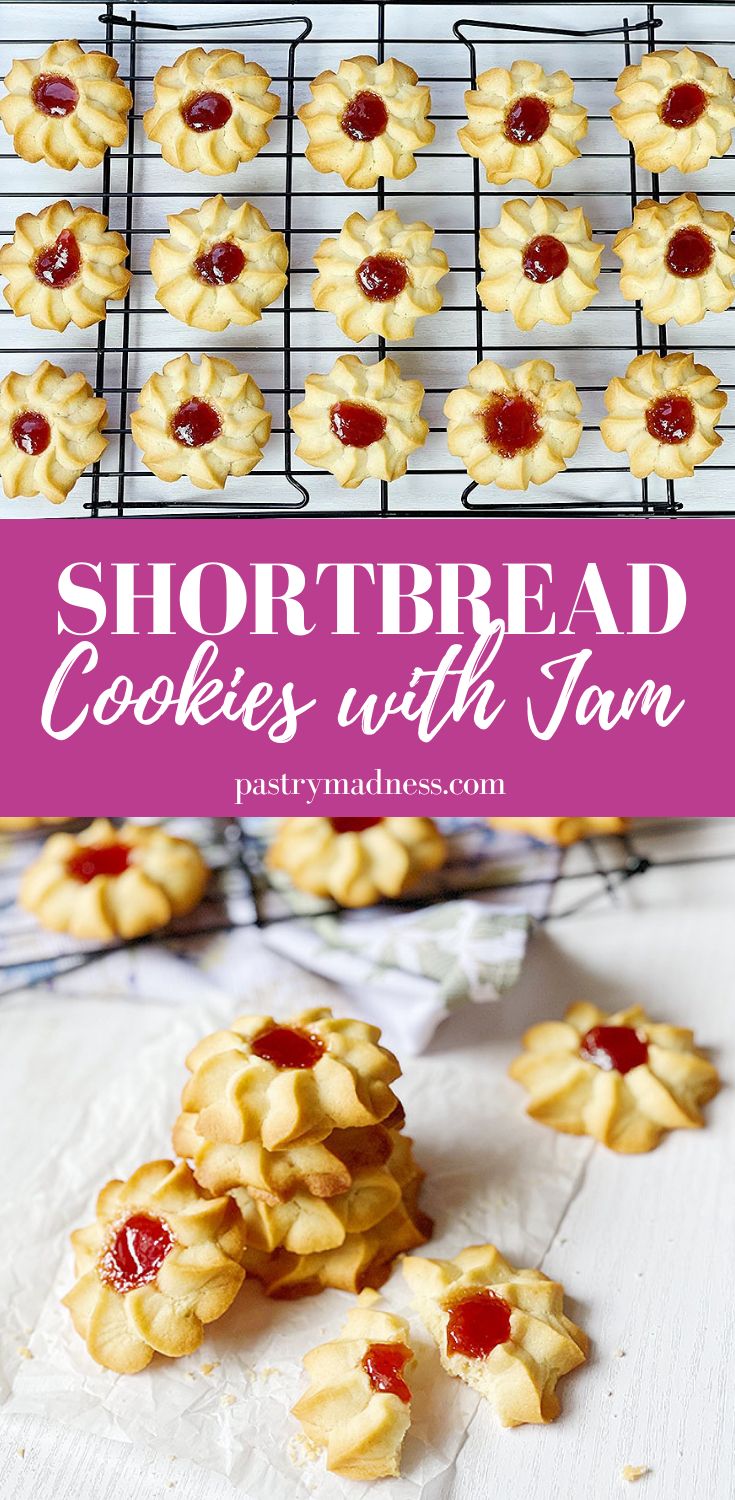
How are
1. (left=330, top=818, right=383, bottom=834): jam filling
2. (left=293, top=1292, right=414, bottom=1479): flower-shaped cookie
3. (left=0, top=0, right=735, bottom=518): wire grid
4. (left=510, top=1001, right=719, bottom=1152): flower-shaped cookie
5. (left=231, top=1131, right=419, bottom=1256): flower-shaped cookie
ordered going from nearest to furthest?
(left=293, top=1292, right=414, bottom=1479): flower-shaped cookie < (left=231, top=1131, right=419, bottom=1256): flower-shaped cookie < (left=510, top=1001, right=719, bottom=1152): flower-shaped cookie < (left=0, top=0, right=735, bottom=518): wire grid < (left=330, top=818, right=383, bottom=834): jam filling

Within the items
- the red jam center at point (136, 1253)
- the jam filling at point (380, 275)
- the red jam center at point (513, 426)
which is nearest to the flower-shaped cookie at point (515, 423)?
the red jam center at point (513, 426)

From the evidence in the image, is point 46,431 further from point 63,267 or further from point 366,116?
point 366,116

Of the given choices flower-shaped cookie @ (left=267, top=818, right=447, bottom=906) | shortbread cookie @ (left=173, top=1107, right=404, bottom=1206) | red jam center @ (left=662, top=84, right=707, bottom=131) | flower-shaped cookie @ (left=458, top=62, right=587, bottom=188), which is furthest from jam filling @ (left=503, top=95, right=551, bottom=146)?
shortbread cookie @ (left=173, top=1107, right=404, bottom=1206)

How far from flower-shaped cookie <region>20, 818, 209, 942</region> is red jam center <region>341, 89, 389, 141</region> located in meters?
0.71

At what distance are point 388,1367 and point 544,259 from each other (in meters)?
0.94

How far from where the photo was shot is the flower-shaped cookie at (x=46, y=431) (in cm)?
117

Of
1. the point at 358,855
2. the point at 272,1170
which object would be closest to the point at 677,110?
the point at 358,855

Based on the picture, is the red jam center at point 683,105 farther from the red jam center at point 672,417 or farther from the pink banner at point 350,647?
the pink banner at point 350,647

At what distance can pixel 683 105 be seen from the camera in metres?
1.18

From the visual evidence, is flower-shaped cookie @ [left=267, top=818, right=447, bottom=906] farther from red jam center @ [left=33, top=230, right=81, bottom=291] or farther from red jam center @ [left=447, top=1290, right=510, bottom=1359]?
red jam center @ [left=33, top=230, right=81, bottom=291]

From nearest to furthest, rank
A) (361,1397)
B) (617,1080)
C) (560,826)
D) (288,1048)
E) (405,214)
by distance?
(361,1397) < (288,1048) < (617,1080) < (405,214) < (560,826)

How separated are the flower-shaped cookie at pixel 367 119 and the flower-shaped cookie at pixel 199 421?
0.22 m

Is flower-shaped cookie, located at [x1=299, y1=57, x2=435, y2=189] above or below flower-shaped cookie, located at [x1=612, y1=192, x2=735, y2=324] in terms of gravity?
above

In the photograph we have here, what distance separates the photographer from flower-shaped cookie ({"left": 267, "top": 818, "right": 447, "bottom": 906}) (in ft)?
4.33
